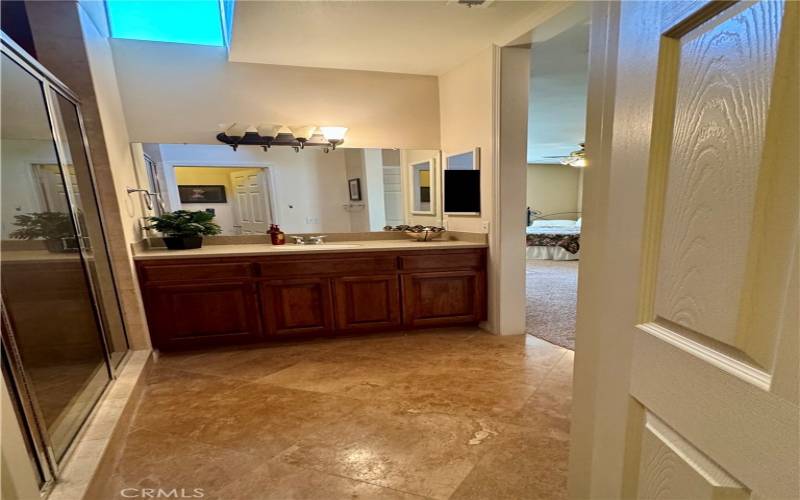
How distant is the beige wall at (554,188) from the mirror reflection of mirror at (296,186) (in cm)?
631

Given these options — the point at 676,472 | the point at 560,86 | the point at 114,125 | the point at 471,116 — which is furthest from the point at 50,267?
the point at 560,86

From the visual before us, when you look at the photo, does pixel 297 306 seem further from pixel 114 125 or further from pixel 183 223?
pixel 114 125

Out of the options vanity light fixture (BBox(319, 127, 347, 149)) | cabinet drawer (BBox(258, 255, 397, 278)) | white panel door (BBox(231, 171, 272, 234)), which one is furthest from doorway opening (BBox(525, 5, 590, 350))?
white panel door (BBox(231, 171, 272, 234))

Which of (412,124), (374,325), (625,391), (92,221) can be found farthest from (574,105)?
(92,221)

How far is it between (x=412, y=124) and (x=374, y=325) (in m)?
1.99

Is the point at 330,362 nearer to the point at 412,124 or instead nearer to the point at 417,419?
the point at 417,419

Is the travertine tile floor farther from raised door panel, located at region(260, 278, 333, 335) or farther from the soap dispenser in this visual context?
the soap dispenser

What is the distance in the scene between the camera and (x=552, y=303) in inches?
147

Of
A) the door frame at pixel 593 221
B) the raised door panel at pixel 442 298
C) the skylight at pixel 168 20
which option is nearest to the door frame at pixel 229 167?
the skylight at pixel 168 20

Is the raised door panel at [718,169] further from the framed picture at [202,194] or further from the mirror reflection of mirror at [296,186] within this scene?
the framed picture at [202,194]

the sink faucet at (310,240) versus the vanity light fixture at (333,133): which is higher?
the vanity light fixture at (333,133)

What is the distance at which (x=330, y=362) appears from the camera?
2.51 m

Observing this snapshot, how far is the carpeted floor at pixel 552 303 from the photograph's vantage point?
2.91m

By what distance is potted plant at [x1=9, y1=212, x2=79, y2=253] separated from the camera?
1.79 m
